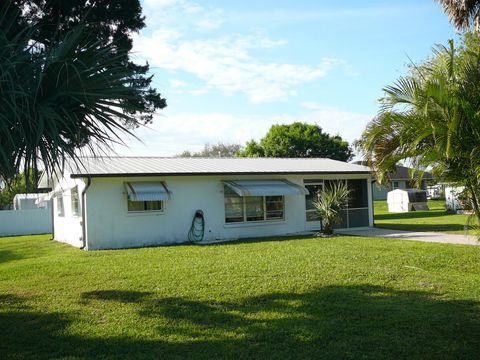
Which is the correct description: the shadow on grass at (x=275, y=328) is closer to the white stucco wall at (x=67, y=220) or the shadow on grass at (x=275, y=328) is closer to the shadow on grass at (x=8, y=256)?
the shadow on grass at (x=8, y=256)

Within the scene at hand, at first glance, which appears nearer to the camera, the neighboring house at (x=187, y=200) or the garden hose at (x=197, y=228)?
the neighboring house at (x=187, y=200)

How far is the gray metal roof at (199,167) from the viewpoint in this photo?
715 inches

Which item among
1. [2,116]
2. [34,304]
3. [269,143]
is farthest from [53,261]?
[269,143]

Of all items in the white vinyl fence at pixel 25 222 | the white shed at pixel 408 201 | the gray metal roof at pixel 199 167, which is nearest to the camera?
the gray metal roof at pixel 199 167

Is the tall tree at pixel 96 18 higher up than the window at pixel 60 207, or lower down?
higher up

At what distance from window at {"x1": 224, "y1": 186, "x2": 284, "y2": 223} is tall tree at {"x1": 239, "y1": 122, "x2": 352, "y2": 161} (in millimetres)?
24962

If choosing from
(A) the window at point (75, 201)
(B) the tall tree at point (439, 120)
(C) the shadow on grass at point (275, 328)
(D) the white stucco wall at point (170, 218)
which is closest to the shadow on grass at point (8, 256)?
(D) the white stucco wall at point (170, 218)

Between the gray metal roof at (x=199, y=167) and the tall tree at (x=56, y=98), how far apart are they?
36.2 feet

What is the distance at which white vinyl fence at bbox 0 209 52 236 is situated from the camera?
88.8 ft

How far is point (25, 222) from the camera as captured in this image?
90.4 feet

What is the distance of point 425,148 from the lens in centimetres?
814

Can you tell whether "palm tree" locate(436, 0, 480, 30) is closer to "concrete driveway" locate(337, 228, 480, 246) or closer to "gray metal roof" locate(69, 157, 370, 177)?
"concrete driveway" locate(337, 228, 480, 246)

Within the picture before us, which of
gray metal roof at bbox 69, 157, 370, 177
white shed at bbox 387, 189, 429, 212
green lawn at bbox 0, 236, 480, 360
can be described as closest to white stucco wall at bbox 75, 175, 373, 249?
gray metal roof at bbox 69, 157, 370, 177

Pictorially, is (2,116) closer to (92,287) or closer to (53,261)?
(92,287)
